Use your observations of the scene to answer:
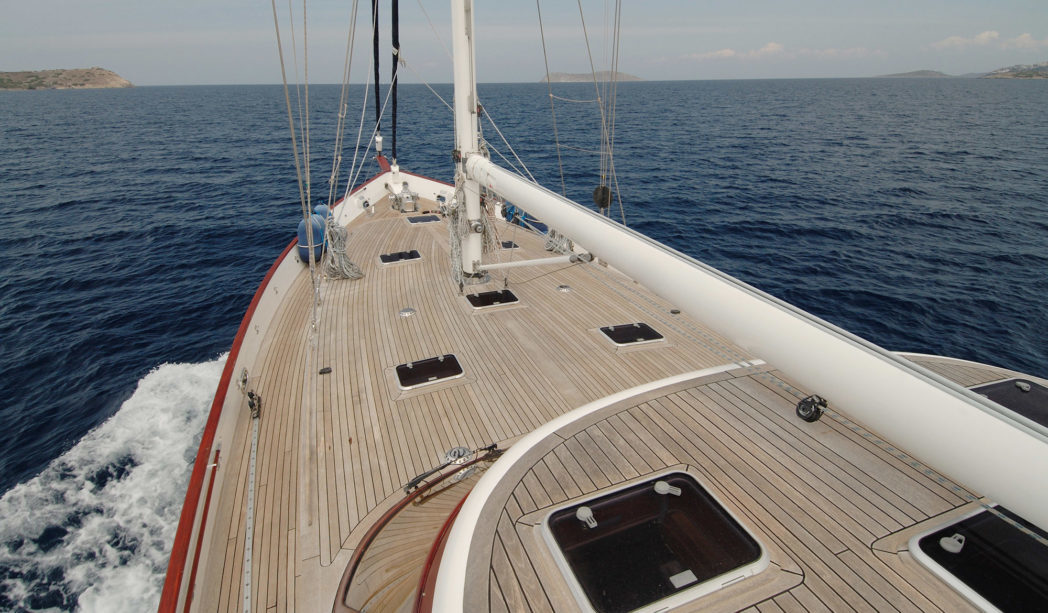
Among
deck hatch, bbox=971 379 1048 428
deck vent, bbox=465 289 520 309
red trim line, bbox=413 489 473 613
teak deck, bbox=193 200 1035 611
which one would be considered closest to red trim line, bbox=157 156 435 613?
teak deck, bbox=193 200 1035 611

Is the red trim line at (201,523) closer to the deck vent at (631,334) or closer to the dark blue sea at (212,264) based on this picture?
the dark blue sea at (212,264)

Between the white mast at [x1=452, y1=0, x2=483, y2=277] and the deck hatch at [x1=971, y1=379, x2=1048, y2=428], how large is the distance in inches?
325

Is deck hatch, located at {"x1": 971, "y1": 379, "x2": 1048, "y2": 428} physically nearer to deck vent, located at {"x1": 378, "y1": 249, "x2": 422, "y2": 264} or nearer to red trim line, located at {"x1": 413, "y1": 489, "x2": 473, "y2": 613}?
red trim line, located at {"x1": 413, "y1": 489, "x2": 473, "y2": 613}

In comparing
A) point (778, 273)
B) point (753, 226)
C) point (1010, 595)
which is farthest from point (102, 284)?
point (753, 226)

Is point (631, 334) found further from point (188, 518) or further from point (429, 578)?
point (188, 518)

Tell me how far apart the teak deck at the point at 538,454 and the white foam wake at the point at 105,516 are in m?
2.79

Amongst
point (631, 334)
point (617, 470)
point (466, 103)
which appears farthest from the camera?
point (466, 103)

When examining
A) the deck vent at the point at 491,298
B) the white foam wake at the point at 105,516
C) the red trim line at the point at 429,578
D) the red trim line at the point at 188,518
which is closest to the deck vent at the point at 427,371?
the deck vent at the point at 491,298

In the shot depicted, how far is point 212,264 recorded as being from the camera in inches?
780

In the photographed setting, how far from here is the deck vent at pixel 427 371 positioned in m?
7.51

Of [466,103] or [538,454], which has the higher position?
[466,103]

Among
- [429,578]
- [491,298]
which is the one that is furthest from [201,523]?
[491,298]

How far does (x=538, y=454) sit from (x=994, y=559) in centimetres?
334

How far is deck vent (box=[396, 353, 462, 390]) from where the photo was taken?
751cm
